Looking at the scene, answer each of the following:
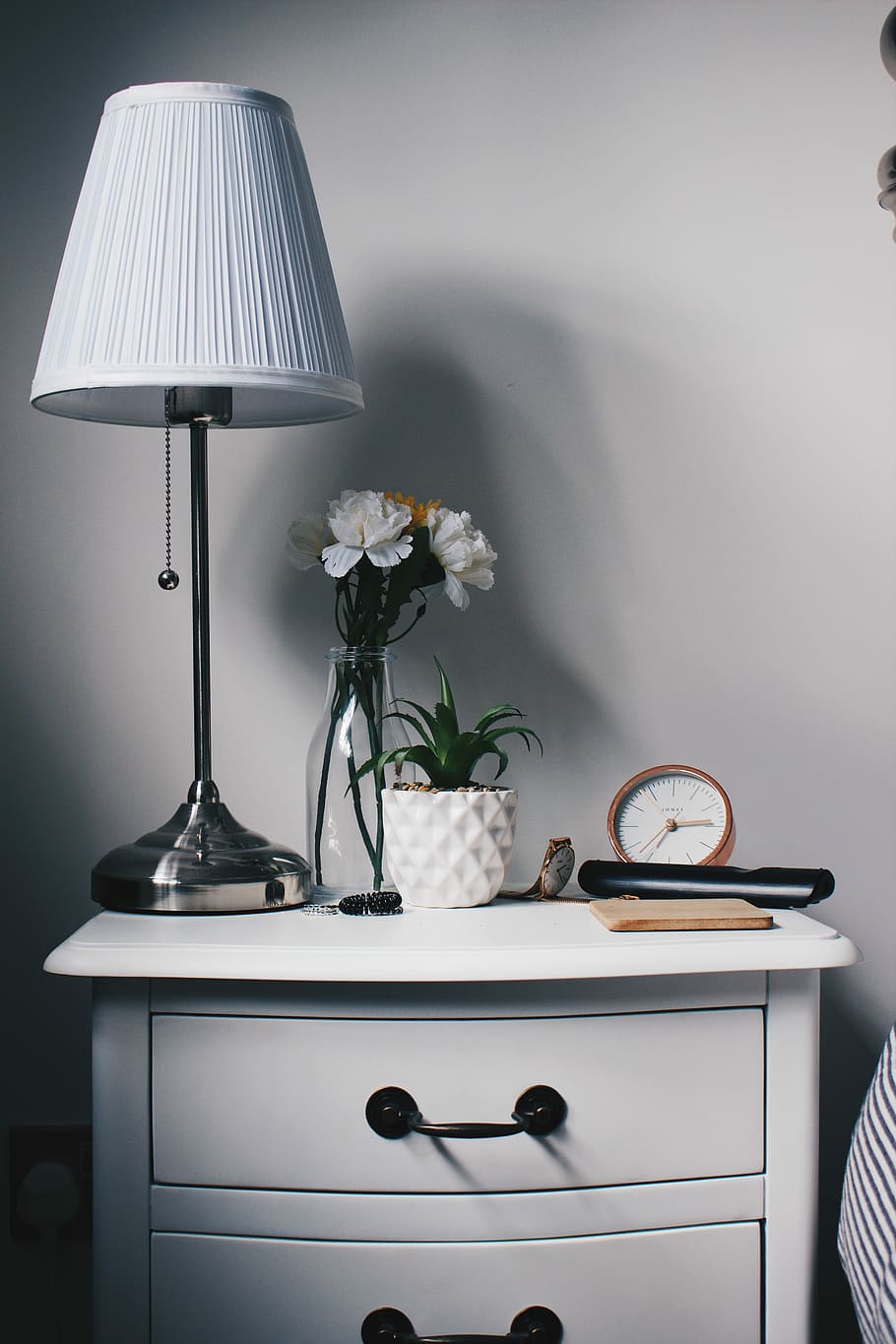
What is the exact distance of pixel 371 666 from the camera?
1.11 metres

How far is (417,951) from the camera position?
0.87 meters

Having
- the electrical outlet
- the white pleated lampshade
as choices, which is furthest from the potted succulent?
the electrical outlet

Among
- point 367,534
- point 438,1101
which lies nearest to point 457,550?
point 367,534

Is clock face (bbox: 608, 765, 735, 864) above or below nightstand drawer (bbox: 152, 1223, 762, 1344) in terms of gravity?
above

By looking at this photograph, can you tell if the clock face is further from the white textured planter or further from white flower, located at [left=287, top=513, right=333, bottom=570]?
white flower, located at [left=287, top=513, right=333, bottom=570]

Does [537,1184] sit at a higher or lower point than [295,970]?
lower

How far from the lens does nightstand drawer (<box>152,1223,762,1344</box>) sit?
87cm

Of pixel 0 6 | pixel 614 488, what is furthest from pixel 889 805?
pixel 0 6

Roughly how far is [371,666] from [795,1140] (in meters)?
0.55

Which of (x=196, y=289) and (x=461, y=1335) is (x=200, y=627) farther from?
(x=461, y=1335)

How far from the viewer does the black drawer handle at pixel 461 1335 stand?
2.83 feet

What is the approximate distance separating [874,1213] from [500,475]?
820mm

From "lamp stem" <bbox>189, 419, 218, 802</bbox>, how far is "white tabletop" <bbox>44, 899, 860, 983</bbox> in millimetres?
152

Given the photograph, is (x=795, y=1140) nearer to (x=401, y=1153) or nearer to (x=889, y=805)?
(x=401, y=1153)
